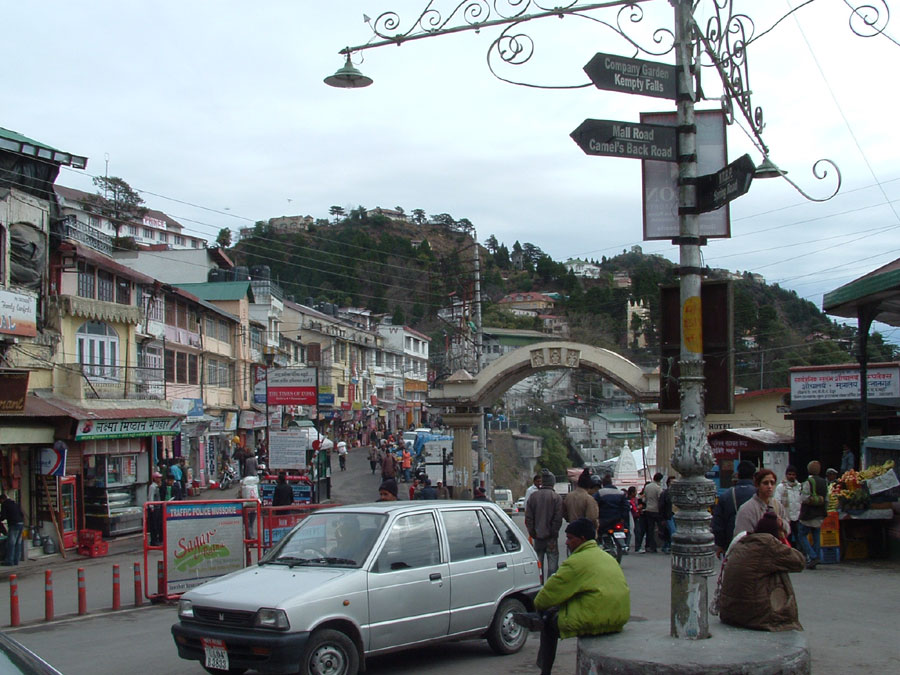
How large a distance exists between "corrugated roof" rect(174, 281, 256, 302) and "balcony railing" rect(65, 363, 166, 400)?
594 inches

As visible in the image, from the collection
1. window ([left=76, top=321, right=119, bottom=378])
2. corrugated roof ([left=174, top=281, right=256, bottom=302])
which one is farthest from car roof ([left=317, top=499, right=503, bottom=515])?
corrugated roof ([left=174, top=281, right=256, bottom=302])

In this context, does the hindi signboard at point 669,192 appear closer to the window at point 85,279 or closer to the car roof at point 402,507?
the car roof at point 402,507

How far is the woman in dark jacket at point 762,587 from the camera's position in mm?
7508

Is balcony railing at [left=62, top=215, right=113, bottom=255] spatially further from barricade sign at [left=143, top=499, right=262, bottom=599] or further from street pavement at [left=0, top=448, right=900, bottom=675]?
barricade sign at [left=143, top=499, right=262, bottom=599]

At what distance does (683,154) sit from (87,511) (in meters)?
21.7

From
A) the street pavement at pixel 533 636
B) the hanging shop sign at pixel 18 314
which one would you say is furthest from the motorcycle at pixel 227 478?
the street pavement at pixel 533 636

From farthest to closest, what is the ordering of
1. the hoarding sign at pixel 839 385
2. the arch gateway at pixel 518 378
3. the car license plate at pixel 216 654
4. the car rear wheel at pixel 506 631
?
the arch gateway at pixel 518 378
the hoarding sign at pixel 839 385
the car rear wheel at pixel 506 631
the car license plate at pixel 216 654

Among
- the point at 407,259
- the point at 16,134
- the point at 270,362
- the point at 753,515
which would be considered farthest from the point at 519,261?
the point at 753,515

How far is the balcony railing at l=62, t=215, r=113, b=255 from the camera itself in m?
26.5

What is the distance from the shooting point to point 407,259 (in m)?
133

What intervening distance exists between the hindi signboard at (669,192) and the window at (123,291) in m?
26.1

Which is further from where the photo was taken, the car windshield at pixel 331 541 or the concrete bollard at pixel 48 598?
the concrete bollard at pixel 48 598

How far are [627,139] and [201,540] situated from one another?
10.2 metres

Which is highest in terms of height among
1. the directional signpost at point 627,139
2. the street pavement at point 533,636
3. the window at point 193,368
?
the directional signpost at point 627,139
